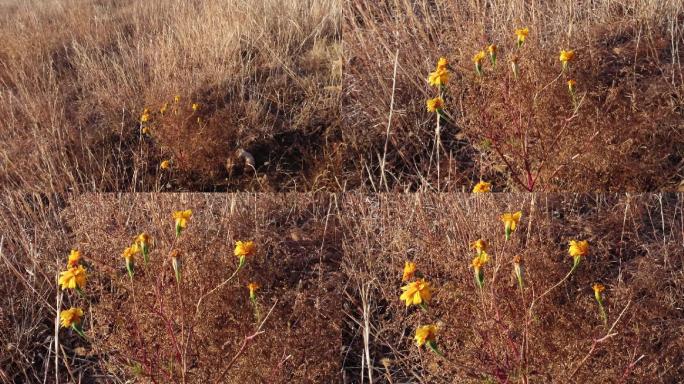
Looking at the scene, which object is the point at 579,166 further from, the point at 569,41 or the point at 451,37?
the point at 451,37

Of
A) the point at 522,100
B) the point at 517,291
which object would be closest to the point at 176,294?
the point at 517,291

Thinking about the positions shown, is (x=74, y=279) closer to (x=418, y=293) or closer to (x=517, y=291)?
(x=418, y=293)

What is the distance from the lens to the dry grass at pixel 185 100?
325 centimetres

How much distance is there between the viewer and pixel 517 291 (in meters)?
2.02

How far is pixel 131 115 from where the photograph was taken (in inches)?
149

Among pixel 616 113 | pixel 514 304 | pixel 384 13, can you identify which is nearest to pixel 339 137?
pixel 384 13

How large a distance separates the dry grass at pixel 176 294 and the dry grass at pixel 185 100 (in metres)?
0.26

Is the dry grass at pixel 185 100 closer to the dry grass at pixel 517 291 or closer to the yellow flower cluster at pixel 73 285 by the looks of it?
the dry grass at pixel 517 291

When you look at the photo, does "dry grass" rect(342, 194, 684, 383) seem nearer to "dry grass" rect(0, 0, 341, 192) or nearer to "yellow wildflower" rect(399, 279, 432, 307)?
"yellow wildflower" rect(399, 279, 432, 307)

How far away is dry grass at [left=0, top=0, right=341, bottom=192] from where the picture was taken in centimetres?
325

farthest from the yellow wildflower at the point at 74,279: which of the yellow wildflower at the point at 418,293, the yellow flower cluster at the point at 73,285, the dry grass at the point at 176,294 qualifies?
the yellow wildflower at the point at 418,293

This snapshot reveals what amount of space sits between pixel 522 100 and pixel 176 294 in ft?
5.79

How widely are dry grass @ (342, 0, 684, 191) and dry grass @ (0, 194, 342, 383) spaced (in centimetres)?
54

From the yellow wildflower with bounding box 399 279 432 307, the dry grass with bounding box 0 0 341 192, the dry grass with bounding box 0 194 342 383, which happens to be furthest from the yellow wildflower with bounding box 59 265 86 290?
the dry grass with bounding box 0 0 341 192
